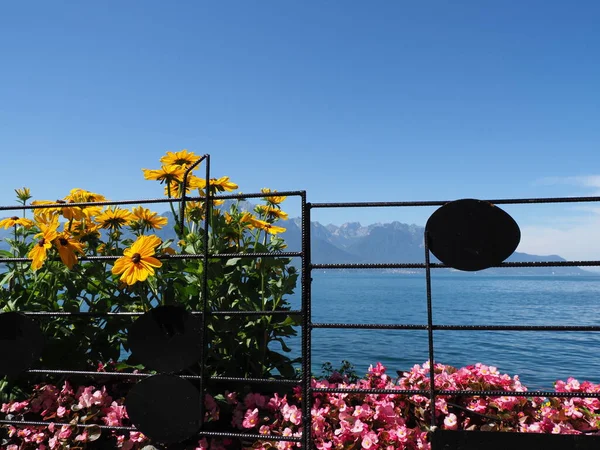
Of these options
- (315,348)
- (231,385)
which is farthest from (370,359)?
(231,385)

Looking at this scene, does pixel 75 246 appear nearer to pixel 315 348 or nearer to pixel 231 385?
pixel 231 385

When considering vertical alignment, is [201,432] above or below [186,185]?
below

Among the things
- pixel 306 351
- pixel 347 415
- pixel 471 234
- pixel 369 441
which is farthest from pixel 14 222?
pixel 471 234

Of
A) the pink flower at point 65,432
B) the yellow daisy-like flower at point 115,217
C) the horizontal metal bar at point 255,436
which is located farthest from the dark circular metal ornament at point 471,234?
the pink flower at point 65,432

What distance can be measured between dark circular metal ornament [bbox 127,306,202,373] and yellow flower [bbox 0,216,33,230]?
113 centimetres

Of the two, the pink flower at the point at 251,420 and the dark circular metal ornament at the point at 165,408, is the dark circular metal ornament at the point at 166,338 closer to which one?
the dark circular metal ornament at the point at 165,408

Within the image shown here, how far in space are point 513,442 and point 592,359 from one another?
67.2 ft

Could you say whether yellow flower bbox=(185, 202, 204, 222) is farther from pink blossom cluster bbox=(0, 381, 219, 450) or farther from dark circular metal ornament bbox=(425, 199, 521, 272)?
dark circular metal ornament bbox=(425, 199, 521, 272)

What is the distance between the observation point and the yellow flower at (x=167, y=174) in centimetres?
305

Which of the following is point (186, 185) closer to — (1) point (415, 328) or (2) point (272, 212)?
(2) point (272, 212)

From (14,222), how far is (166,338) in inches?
56.0

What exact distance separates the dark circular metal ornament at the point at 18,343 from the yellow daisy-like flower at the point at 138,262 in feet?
2.66

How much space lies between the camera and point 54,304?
3426 mm

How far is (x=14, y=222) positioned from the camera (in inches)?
134
